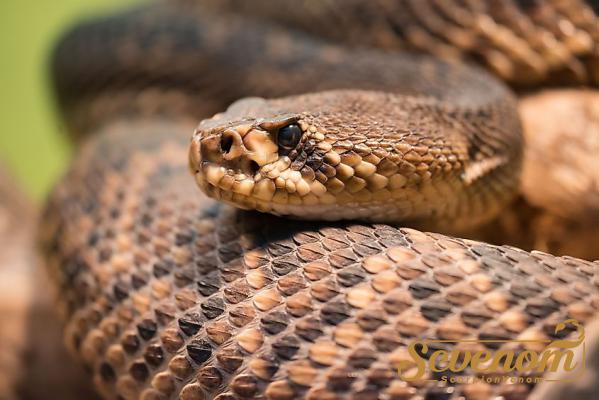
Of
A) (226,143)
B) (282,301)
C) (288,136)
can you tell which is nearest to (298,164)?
(288,136)

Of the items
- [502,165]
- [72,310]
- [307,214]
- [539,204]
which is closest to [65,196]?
[72,310]

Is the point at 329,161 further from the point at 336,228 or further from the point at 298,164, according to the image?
the point at 336,228

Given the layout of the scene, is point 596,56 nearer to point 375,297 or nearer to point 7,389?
point 375,297

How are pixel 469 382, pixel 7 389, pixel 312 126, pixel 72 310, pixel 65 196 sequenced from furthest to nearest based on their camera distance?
pixel 7 389 < pixel 65 196 < pixel 72 310 < pixel 312 126 < pixel 469 382

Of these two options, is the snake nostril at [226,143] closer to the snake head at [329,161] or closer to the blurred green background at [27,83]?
the snake head at [329,161]

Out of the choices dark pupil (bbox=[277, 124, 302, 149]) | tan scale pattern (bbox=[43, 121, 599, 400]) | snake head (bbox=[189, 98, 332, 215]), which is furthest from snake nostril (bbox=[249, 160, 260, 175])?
tan scale pattern (bbox=[43, 121, 599, 400])

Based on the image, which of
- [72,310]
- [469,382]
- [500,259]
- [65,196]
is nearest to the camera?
[469,382]
